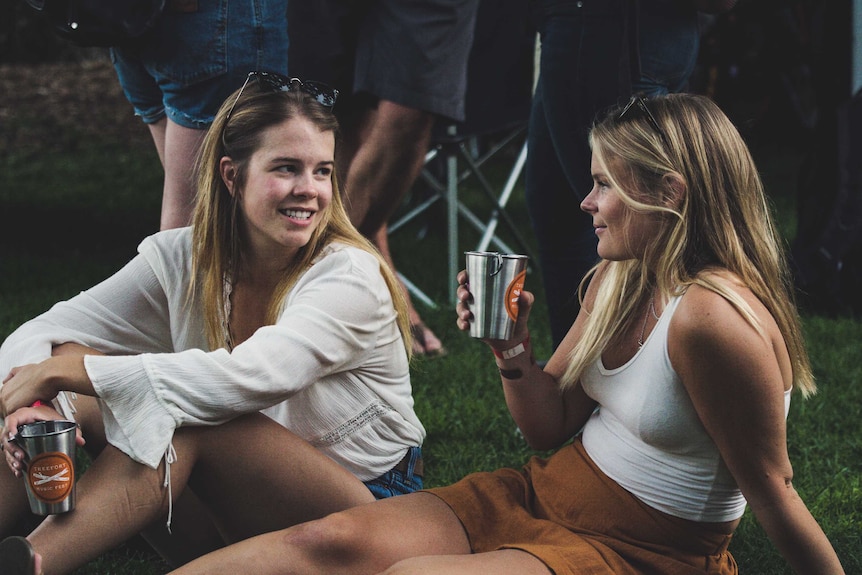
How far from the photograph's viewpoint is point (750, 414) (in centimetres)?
198

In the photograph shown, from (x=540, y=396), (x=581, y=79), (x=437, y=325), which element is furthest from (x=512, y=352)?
(x=437, y=325)

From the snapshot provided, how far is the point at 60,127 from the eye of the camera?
38.3 ft

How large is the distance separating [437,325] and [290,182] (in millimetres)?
2833

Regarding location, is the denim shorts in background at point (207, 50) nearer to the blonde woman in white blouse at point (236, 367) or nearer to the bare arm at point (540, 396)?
the blonde woman in white blouse at point (236, 367)

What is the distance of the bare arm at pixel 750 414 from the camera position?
1.97 metres

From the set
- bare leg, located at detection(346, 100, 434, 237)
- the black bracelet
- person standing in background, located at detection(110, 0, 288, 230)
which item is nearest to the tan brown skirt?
the black bracelet

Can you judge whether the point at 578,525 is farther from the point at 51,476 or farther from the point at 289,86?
the point at 289,86

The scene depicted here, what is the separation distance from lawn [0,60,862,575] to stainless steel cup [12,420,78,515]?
72cm

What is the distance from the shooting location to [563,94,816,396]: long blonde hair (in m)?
2.15

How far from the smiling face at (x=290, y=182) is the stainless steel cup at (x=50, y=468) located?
0.71 m

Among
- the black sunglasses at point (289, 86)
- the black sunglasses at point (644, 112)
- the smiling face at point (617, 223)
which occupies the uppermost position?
the black sunglasses at point (644, 112)

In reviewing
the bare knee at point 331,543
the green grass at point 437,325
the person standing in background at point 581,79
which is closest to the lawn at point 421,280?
the green grass at point 437,325

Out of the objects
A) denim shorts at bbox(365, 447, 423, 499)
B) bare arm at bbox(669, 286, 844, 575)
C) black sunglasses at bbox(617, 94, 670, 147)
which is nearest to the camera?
bare arm at bbox(669, 286, 844, 575)

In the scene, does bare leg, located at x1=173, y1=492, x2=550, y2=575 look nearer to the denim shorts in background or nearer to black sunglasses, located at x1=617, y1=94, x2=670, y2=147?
black sunglasses, located at x1=617, y1=94, x2=670, y2=147
